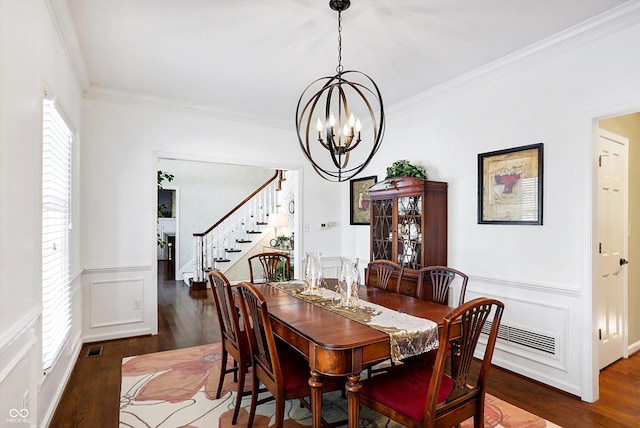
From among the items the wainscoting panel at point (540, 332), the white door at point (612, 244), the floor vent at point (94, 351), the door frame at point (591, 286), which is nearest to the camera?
the door frame at point (591, 286)

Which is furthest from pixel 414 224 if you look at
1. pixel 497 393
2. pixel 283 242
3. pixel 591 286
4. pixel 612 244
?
pixel 283 242

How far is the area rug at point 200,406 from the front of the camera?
2412 millimetres

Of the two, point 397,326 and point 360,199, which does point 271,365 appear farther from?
point 360,199

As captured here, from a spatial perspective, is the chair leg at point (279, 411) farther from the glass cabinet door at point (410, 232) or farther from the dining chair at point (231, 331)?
the glass cabinet door at point (410, 232)

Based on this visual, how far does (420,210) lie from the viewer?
3758 mm

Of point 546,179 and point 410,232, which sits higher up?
point 546,179

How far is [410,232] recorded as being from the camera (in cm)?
388

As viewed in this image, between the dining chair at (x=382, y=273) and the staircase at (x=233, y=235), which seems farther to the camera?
the staircase at (x=233, y=235)

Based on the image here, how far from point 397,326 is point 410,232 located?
202 centimetres

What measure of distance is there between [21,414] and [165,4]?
8.33 ft

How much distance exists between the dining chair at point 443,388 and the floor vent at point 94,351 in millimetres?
3053

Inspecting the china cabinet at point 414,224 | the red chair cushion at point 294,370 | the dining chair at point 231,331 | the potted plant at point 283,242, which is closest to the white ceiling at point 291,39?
the china cabinet at point 414,224

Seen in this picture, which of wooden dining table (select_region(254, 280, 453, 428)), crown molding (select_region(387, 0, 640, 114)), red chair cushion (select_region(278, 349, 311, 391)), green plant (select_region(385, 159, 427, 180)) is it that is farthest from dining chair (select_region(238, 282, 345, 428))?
crown molding (select_region(387, 0, 640, 114))

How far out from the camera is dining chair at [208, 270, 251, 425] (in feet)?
7.78
